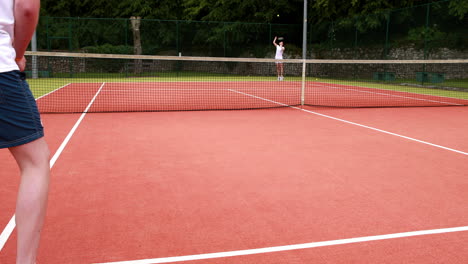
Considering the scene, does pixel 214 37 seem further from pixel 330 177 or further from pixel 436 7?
pixel 330 177

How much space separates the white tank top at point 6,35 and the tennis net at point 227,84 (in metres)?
6.70

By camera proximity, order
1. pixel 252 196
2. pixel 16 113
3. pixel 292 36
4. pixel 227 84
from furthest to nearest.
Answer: pixel 292 36 < pixel 227 84 < pixel 252 196 < pixel 16 113

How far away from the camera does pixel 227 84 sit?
17.8 m

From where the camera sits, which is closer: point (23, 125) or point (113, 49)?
point (23, 125)

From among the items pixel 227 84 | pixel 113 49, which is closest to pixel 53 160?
pixel 227 84

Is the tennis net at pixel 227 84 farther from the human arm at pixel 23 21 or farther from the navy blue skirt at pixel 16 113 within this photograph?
the navy blue skirt at pixel 16 113

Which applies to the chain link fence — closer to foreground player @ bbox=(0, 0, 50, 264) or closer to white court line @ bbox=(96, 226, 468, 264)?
white court line @ bbox=(96, 226, 468, 264)

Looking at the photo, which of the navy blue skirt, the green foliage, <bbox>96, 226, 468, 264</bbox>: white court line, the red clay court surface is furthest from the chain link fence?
the navy blue skirt

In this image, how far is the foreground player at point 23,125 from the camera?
1709 mm

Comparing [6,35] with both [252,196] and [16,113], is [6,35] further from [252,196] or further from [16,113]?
[252,196]

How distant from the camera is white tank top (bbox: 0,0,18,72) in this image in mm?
1720

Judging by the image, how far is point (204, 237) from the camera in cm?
274

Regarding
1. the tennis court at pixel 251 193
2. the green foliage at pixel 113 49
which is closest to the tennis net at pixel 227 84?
the green foliage at pixel 113 49

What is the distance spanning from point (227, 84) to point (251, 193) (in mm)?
14421
